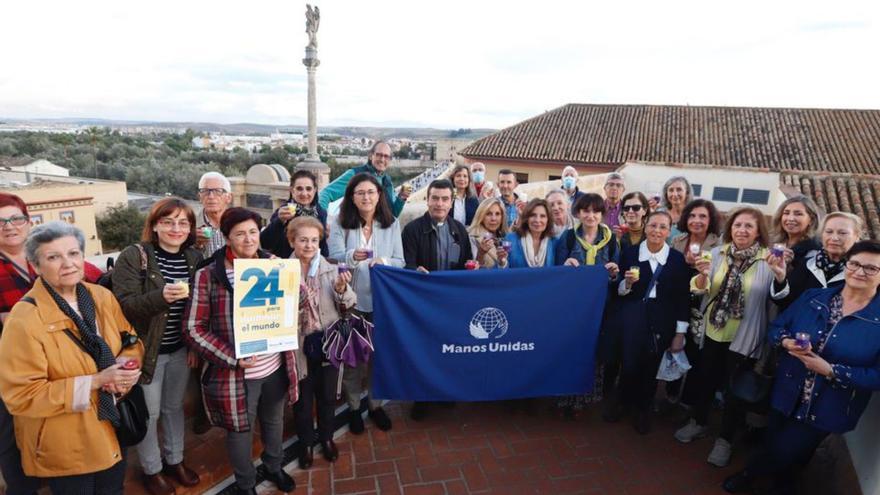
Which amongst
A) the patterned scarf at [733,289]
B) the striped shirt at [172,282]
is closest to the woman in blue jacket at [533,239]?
the patterned scarf at [733,289]

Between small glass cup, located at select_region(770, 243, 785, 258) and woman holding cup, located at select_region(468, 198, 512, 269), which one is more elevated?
small glass cup, located at select_region(770, 243, 785, 258)

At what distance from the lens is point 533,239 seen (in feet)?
13.8

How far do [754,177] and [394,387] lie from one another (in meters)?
17.7

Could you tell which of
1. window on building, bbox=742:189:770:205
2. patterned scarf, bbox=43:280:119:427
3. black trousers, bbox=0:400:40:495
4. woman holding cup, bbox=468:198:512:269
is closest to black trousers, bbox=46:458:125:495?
black trousers, bbox=0:400:40:495

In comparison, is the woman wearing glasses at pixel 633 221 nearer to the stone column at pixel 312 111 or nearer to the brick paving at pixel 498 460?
the brick paving at pixel 498 460

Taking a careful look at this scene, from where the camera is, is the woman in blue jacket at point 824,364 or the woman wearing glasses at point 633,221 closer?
the woman in blue jacket at point 824,364

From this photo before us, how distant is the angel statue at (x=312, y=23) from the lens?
25172mm

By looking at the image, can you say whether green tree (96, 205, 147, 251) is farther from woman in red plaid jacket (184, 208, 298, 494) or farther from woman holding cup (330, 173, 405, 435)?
woman in red plaid jacket (184, 208, 298, 494)

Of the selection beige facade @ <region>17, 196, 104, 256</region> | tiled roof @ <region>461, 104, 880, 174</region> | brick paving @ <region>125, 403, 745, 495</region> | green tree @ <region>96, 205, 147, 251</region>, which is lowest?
green tree @ <region>96, 205, 147, 251</region>

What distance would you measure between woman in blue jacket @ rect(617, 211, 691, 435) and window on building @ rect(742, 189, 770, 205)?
15963 millimetres

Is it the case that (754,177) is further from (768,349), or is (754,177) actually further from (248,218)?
(248,218)

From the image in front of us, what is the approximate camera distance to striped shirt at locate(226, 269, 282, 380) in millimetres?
2926

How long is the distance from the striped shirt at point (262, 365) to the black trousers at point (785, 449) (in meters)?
3.42

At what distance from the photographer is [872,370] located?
2.72m
